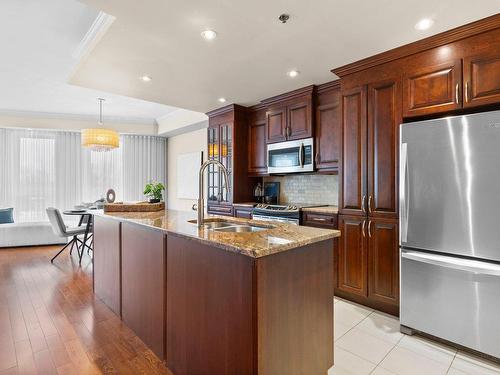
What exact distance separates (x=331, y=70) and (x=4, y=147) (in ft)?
23.0

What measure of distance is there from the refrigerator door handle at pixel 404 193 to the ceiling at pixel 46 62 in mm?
2995

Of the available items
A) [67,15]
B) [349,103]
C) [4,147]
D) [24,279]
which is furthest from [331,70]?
[4,147]

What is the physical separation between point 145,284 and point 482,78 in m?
2.99

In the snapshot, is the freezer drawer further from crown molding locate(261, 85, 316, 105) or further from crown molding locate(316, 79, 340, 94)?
crown molding locate(261, 85, 316, 105)

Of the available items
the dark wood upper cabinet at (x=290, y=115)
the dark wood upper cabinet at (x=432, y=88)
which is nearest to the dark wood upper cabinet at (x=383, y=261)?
the dark wood upper cabinet at (x=432, y=88)

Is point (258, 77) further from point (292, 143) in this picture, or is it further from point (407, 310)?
point (407, 310)

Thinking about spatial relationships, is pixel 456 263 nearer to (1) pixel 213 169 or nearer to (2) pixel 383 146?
(2) pixel 383 146

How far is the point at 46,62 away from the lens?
3641 millimetres

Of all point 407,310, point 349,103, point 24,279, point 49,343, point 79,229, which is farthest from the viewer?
point 79,229

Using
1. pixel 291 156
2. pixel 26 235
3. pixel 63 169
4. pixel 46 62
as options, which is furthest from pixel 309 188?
pixel 63 169

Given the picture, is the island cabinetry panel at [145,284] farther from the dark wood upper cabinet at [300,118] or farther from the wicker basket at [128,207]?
the dark wood upper cabinet at [300,118]

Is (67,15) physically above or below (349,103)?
above

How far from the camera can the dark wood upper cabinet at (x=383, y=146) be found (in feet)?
8.44

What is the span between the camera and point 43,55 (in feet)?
11.3
